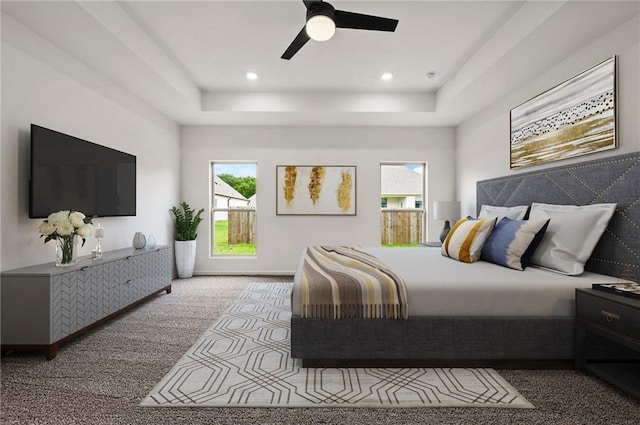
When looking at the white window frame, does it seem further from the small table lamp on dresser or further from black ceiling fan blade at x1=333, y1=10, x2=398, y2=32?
black ceiling fan blade at x1=333, y1=10, x2=398, y2=32

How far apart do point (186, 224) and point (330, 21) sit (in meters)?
3.82

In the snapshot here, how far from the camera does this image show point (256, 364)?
214 cm

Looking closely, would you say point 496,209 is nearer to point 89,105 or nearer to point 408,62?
point 408,62

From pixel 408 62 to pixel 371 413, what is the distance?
11.4ft

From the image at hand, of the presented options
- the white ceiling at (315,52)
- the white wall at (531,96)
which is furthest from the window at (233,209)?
the white wall at (531,96)

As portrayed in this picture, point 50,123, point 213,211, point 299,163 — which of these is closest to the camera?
point 50,123

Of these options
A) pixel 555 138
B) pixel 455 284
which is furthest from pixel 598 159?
pixel 455 284

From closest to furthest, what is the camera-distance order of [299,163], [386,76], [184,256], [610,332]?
[610,332], [386,76], [184,256], [299,163]

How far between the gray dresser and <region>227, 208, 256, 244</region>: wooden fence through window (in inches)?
97.0

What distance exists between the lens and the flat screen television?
2465 mm

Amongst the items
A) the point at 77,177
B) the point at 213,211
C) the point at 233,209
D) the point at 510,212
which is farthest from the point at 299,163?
the point at 510,212

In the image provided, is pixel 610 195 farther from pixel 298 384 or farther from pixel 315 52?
pixel 315 52

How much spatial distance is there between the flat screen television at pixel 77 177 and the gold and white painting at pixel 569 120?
440 centimetres

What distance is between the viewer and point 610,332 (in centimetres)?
174
